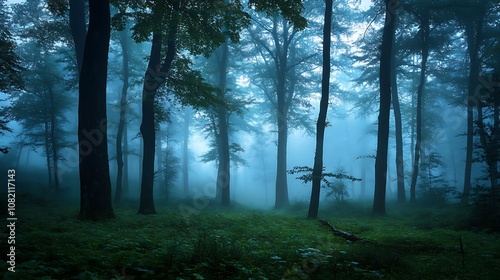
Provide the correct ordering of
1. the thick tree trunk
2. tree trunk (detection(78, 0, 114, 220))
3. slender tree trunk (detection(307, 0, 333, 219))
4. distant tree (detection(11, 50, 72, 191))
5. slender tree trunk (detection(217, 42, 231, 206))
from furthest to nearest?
1. slender tree trunk (detection(217, 42, 231, 206))
2. distant tree (detection(11, 50, 72, 191))
3. slender tree trunk (detection(307, 0, 333, 219))
4. the thick tree trunk
5. tree trunk (detection(78, 0, 114, 220))

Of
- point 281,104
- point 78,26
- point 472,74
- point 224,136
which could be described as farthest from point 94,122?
point 472,74

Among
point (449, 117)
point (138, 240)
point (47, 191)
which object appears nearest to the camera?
point (138, 240)

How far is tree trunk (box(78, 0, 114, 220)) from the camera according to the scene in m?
7.93

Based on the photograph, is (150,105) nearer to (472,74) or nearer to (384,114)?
(384,114)

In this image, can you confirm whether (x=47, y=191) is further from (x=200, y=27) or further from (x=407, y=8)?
(x=407, y=8)

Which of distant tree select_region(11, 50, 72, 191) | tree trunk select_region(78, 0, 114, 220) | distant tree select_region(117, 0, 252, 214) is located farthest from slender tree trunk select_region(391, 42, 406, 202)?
distant tree select_region(11, 50, 72, 191)

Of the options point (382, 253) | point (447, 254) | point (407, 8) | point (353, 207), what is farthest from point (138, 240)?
point (407, 8)

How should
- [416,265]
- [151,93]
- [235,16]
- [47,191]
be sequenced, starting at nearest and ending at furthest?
[416,265], [235,16], [151,93], [47,191]

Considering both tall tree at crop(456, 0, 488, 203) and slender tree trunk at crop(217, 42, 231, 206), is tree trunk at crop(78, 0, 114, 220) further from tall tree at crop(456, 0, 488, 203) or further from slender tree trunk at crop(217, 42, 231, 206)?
tall tree at crop(456, 0, 488, 203)

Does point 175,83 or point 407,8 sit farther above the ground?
point 407,8

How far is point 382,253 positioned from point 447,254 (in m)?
1.84

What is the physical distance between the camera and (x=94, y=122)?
808cm

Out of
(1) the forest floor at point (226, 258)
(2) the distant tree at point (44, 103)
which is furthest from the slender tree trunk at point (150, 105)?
(2) the distant tree at point (44, 103)

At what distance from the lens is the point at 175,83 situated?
11602 mm
